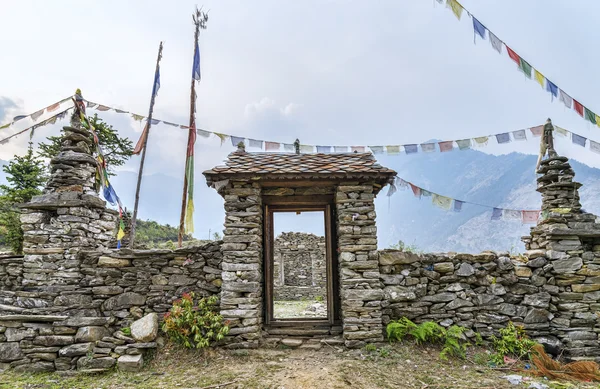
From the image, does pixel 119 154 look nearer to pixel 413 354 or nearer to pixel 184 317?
pixel 184 317

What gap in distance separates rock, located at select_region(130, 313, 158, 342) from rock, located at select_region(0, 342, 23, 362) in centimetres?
189

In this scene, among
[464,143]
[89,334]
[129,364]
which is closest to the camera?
[129,364]

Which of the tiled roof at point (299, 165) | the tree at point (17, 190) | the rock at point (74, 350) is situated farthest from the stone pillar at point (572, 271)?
the tree at point (17, 190)

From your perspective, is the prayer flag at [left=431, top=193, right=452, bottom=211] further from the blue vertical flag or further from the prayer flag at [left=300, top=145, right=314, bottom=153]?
the blue vertical flag

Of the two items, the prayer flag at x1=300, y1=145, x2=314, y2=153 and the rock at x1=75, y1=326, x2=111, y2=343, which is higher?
the prayer flag at x1=300, y1=145, x2=314, y2=153

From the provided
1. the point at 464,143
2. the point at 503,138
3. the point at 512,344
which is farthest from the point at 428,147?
the point at 512,344

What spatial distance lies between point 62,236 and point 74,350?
7.31 ft

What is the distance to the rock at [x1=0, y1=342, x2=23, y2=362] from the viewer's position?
574cm

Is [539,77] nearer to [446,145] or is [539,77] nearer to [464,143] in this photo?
[464,143]

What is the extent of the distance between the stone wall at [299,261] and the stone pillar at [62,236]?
9.30 metres

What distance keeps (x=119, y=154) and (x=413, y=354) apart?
14408 millimetres

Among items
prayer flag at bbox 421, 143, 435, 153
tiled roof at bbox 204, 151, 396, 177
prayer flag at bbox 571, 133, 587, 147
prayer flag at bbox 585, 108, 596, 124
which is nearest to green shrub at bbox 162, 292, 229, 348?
tiled roof at bbox 204, 151, 396, 177

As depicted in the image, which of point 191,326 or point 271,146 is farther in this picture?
point 271,146

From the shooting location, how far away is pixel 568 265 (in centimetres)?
663
